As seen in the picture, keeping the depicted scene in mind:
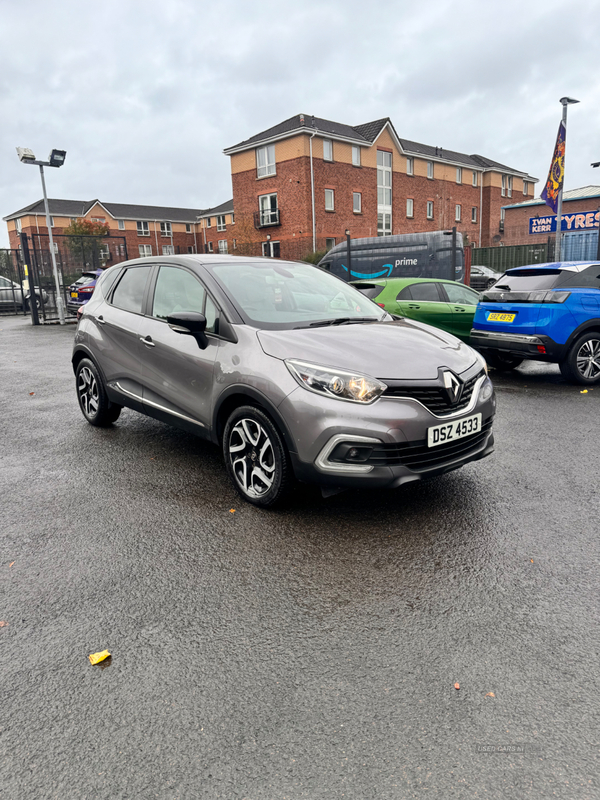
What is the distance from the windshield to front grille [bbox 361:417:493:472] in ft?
3.87

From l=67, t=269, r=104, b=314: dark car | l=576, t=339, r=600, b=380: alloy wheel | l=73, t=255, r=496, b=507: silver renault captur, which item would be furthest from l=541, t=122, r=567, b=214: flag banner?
l=67, t=269, r=104, b=314: dark car

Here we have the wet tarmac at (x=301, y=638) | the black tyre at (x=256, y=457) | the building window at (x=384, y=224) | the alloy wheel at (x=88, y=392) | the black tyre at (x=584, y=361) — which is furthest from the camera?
the building window at (x=384, y=224)

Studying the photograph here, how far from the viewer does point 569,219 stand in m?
22.4

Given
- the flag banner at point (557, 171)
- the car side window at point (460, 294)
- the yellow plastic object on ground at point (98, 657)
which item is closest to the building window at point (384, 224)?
the flag banner at point (557, 171)

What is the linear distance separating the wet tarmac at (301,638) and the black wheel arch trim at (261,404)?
1.83ft

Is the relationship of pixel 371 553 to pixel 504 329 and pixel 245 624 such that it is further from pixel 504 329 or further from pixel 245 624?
pixel 504 329

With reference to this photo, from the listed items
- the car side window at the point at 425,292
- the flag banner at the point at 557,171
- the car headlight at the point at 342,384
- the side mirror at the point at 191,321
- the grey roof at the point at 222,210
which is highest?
the grey roof at the point at 222,210

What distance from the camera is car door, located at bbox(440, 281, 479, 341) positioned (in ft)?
32.7

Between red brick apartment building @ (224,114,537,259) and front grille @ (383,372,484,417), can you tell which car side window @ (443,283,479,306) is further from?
red brick apartment building @ (224,114,537,259)

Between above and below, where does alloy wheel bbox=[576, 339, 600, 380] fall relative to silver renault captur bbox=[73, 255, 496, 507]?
below

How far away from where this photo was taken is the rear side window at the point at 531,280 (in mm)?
7816

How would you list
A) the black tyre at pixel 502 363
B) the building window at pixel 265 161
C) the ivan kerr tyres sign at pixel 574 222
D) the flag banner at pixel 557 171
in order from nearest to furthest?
the black tyre at pixel 502 363 < the flag banner at pixel 557 171 < the ivan kerr tyres sign at pixel 574 222 < the building window at pixel 265 161

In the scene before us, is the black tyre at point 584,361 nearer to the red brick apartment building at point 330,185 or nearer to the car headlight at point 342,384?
the car headlight at point 342,384

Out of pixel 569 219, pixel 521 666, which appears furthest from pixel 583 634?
pixel 569 219
